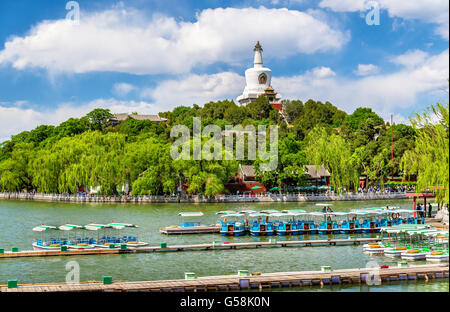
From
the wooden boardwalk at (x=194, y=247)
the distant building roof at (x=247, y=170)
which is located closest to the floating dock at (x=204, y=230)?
the wooden boardwalk at (x=194, y=247)

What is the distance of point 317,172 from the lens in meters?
68.8

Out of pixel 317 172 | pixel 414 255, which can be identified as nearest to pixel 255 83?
pixel 317 172

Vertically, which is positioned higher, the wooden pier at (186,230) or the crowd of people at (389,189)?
the crowd of people at (389,189)

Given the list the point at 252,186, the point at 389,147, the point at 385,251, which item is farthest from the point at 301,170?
the point at 385,251

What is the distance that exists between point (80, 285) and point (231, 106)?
79.1 metres

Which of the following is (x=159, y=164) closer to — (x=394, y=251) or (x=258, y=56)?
(x=394, y=251)

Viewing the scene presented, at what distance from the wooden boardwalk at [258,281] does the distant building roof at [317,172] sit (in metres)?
46.1

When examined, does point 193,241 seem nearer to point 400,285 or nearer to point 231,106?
point 400,285

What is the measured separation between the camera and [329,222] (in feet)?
118

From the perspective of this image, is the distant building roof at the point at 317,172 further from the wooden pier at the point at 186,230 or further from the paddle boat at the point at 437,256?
the paddle boat at the point at 437,256

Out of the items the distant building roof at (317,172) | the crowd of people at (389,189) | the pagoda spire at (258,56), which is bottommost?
the crowd of people at (389,189)

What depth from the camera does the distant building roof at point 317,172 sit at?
68312 millimetres

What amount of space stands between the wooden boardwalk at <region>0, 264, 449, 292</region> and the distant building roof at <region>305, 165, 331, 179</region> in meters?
46.1

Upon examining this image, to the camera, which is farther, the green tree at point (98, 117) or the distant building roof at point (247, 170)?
the green tree at point (98, 117)
